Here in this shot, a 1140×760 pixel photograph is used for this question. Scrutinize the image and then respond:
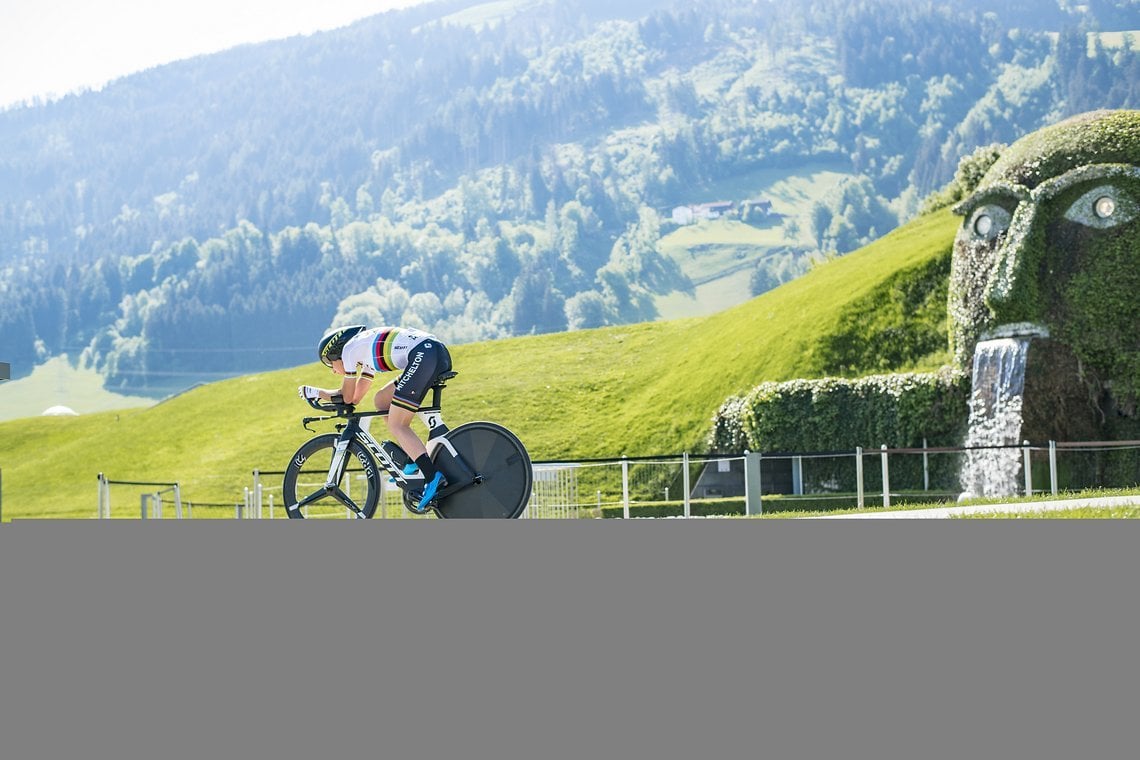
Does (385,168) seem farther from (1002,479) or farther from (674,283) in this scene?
(1002,479)

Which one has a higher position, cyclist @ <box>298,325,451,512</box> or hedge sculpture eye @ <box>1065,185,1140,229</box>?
hedge sculpture eye @ <box>1065,185,1140,229</box>

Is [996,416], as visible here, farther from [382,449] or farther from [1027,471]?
[382,449]

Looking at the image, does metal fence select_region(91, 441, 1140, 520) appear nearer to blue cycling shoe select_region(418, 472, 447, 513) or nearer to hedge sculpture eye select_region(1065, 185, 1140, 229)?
hedge sculpture eye select_region(1065, 185, 1140, 229)

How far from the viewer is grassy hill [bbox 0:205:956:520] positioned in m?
37.2

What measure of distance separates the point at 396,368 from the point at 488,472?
1.53 meters

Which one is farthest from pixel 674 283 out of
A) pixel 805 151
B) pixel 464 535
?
pixel 464 535

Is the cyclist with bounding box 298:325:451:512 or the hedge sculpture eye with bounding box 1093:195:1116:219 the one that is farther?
the hedge sculpture eye with bounding box 1093:195:1116:219

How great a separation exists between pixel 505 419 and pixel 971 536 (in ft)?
111

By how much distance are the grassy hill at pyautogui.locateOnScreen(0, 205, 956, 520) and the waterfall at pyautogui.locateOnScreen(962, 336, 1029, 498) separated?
3.41m

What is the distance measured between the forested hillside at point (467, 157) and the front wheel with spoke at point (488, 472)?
3925 cm

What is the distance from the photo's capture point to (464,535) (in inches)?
440

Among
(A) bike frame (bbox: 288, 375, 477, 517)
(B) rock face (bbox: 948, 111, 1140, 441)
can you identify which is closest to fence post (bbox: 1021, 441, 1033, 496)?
(B) rock face (bbox: 948, 111, 1140, 441)

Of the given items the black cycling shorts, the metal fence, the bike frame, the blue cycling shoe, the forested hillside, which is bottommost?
the metal fence

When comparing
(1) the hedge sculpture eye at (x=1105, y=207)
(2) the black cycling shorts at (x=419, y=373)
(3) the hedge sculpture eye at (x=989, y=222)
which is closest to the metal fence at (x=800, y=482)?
(3) the hedge sculpture eye at (x=989, y=222)
